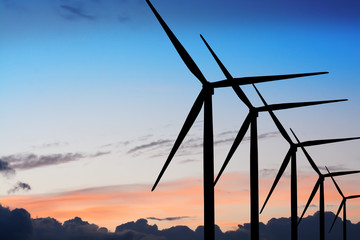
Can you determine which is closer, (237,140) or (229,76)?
(229,76)

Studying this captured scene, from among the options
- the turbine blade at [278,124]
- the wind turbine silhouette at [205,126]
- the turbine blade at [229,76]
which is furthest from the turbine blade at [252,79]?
the turbine blade at [278,124]

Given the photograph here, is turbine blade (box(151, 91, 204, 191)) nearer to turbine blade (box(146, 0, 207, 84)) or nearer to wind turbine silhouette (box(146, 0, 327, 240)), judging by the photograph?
wind turbine silhouette (box(146, 0, 327, 240))

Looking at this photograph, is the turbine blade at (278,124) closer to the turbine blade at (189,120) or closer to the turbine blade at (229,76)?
the turbine blade at (229,76)

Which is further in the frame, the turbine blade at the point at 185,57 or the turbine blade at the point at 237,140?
the turbine blade at the point at 237,140

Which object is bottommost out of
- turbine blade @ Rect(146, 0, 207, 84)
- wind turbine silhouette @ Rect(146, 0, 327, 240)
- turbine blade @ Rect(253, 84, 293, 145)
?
wind turbine silhouette @ Rect(146, 0, 327, 240)

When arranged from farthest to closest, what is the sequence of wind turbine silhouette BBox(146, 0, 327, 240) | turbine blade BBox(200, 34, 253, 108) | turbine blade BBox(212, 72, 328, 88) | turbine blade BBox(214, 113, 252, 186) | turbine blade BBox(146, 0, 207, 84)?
turbine blade BBox(214, 113, 252, 186) → turbine blade BBox(200, 34, 253, 108) → turbine blade BBox(212, 72, 328, 88) → turbine blade BBox(146, 0, 207, 84) → wind turbine silhouette BBox(146, 0, 327, 240)

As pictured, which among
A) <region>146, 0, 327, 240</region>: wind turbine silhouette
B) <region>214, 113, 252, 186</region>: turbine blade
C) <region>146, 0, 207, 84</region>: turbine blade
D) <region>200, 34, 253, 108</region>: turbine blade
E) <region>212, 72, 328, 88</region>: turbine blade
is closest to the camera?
<region>146, 0, 327, 240</region>: wind turbine silhouette

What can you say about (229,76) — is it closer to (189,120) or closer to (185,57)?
(185,57)

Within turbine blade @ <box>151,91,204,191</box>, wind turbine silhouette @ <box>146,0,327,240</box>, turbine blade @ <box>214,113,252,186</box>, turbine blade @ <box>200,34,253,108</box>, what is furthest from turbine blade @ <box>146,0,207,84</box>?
turbine blade @ <box>214,113,252,186</box>

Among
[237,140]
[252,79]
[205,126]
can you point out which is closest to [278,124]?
[237,140]

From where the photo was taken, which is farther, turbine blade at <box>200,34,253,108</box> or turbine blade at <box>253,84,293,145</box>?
turbine blade at <box>253,84,293,145</box>

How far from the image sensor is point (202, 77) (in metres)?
27.7

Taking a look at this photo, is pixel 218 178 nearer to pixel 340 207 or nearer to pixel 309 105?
pixel 309 105

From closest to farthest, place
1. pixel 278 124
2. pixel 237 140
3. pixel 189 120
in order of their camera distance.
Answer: pixel 189 120
pixel 237 140
pixel 278 124
